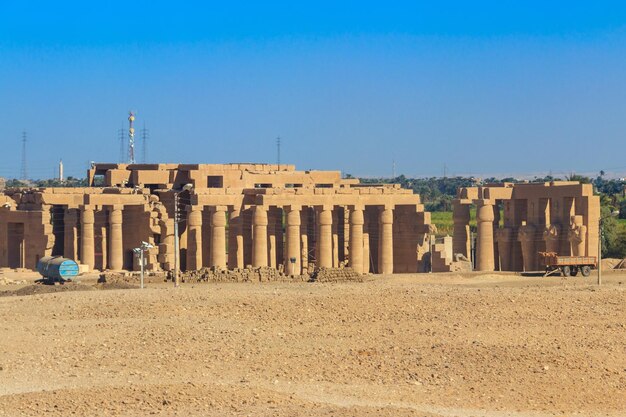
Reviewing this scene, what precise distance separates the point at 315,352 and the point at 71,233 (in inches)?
1307

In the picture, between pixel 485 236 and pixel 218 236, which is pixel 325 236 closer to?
pixel 218 236

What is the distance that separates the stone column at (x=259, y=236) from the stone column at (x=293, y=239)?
1097mm

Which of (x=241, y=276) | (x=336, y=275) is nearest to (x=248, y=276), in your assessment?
(x=241, y=276)

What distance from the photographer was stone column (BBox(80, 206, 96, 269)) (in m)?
68.4

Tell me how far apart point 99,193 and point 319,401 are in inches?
1457

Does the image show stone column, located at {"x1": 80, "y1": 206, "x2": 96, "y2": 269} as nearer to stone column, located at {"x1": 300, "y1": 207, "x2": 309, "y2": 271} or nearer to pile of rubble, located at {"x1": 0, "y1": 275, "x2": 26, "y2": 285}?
pile of rubble, located at {"x1": 0, "y1": 275, "x2": 26, "y2": 285}

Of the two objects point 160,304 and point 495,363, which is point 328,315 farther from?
point 495,363

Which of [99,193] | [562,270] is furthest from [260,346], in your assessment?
[99,193]

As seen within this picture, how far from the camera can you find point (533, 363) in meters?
38.5

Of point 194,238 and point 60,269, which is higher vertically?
point 194,238

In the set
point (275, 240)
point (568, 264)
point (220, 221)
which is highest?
point (220, 221)

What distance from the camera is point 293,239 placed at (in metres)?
67.2

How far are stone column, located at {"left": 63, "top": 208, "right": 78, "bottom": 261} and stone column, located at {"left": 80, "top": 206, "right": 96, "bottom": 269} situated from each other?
5.74 ft

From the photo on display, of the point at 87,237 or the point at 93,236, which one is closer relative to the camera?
the point at 87,237
